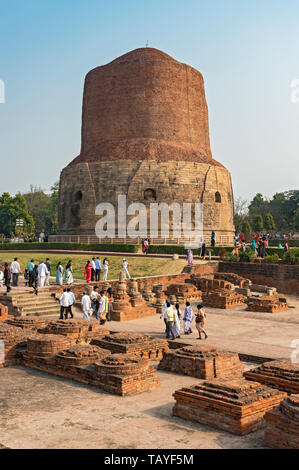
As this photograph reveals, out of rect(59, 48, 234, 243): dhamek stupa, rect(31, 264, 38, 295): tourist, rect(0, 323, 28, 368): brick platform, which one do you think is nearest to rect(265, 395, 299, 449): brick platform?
rect(0, 323, 28, 368): brick platform

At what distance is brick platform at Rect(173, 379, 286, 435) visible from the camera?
4656 mm

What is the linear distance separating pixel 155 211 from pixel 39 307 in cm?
1811

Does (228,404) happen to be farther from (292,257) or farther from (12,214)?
(12,214)

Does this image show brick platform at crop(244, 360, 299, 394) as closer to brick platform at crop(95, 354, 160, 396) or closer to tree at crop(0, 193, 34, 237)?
brick platform at crop(95, 354, 160, 396)

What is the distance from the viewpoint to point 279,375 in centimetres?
579

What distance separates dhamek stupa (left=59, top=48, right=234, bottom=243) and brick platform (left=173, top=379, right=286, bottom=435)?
24789 mm

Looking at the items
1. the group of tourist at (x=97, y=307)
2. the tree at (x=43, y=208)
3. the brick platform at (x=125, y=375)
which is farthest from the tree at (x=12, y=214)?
the brick platform at (x=125, y=375)

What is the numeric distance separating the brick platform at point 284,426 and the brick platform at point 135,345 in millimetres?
3218

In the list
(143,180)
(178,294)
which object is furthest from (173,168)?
(178,294)

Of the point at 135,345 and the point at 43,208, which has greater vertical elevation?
the point at 43,208

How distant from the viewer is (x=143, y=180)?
96.9 feet

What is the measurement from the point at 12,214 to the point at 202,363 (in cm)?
Result: 4651

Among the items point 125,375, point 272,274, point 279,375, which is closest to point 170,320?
point 125,375

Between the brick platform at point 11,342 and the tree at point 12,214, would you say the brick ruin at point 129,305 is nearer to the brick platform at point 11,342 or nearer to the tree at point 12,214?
the brick platform at point 11,342
